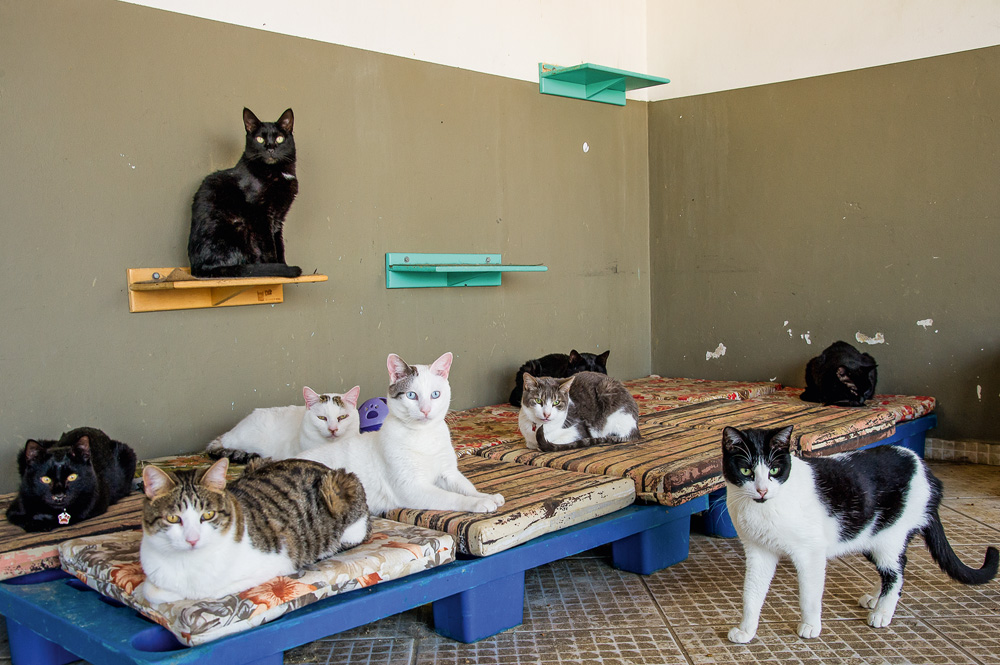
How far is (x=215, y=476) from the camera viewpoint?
1.96 metres

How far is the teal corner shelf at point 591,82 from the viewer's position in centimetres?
484

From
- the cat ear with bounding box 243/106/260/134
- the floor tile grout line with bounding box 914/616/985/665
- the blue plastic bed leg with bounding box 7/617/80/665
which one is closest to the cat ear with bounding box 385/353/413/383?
the blue plastic bed leg with bounding box 7/617/80/665

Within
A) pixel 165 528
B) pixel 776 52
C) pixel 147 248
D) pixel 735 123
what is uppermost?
pixel 776 52

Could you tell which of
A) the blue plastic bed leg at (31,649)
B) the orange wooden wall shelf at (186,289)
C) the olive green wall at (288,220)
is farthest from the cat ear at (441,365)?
the olive green wall at (288,220)

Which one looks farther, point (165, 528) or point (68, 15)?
point (68, 15)

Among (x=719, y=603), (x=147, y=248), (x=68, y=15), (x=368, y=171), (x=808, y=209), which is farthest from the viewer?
(x=808, y=209)

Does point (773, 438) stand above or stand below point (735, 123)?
below

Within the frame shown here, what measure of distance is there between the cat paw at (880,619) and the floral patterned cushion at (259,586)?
130cm

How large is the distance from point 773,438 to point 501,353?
2742 mm

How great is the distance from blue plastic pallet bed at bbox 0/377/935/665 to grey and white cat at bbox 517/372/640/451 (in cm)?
8

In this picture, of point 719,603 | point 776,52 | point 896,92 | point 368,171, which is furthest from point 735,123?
point 719,603

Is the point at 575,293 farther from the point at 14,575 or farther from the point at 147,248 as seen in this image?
the point at 14,575

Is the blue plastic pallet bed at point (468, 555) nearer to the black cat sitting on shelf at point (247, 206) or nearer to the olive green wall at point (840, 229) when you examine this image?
the black cat sitting on shelf at point (247, 206)

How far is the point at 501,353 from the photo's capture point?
486 centimetres
